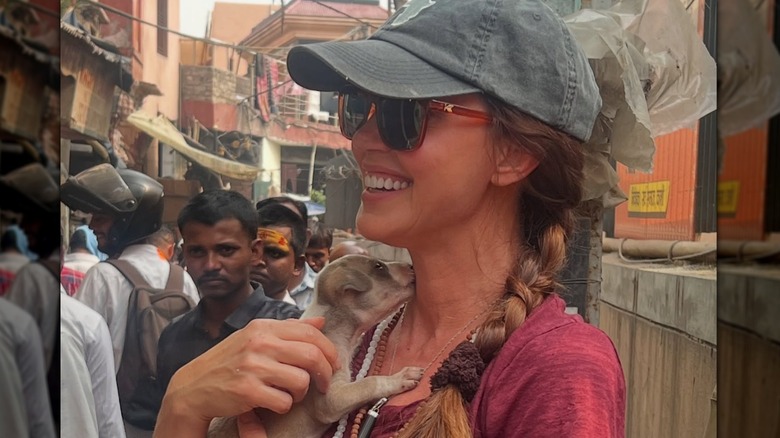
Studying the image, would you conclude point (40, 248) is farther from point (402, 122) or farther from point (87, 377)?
point (87, 377)

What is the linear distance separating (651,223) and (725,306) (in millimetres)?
1789

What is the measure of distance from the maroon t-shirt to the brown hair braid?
32mm

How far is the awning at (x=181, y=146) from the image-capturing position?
94.1 inches

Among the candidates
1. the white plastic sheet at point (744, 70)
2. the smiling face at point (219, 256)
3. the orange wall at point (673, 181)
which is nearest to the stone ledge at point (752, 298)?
the white plastic sheet at point (744, 70)

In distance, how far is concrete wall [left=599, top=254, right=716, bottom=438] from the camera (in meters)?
2.15

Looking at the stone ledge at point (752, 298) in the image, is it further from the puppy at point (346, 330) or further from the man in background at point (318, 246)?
the man in background at point (318, 246)

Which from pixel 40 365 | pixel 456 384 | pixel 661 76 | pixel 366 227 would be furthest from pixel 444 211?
pixel 661 76

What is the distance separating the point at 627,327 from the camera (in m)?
2.67

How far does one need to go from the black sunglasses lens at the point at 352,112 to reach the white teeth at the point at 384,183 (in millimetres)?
97

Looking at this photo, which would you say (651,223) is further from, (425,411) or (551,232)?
(425,411)

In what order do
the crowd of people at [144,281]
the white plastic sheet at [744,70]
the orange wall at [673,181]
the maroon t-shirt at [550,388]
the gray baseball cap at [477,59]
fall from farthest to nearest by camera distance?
the orange wall at [673,181]
the crowd of people at [144,281]
the gray baseball cap at [477,59]
the maroon t-shirt at [550,388]
the white plastic sheet at [744,70]

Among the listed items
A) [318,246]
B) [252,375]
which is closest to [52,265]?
[252,375]

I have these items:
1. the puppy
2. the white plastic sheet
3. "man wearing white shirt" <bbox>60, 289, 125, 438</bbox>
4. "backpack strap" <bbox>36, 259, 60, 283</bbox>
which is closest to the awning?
"man wearing white shirt" <bbox>60, 289, 125, 438</bbox>

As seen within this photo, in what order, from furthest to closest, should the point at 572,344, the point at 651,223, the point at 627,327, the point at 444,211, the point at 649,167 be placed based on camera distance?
1. the point at 627,327
2. the point at 651,223
3. the point at 649,167
4. the point at 444,211
5. the point at 572,344
